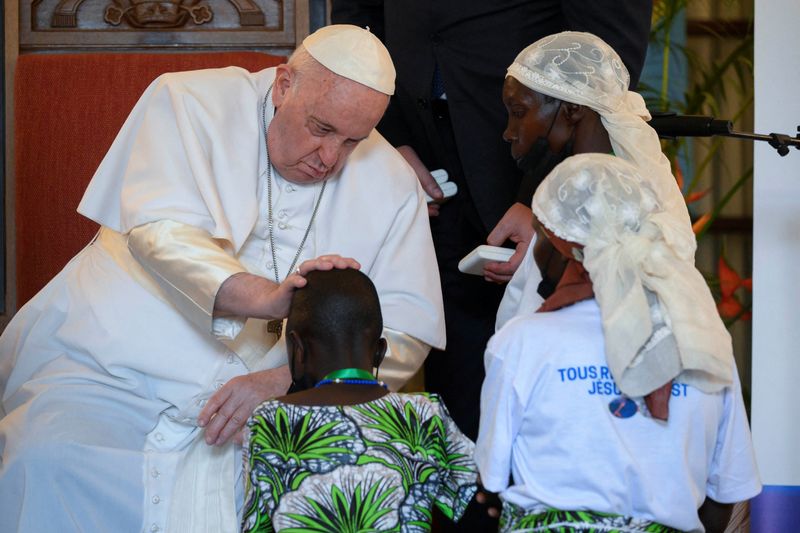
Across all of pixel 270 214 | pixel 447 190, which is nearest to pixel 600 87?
pixel 447 190

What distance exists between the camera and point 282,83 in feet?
11.9

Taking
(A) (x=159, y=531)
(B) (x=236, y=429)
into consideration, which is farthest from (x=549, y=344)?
(A) (x=159, y=531)

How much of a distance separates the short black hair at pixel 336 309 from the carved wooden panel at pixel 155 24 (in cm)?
271

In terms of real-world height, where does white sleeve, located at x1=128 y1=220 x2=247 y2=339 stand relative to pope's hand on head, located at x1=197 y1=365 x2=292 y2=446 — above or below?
above

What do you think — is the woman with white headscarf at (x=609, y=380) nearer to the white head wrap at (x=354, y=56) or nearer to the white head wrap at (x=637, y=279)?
the white head wrap at (x=637, y=279)

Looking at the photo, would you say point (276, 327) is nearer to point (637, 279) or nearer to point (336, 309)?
point (336, 309)

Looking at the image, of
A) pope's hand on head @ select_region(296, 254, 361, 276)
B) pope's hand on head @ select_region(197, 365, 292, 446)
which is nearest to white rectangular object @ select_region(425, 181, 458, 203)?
pope's hand on head @ select_region(197, 365, 292, 446)

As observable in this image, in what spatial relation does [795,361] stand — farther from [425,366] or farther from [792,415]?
[425,366]

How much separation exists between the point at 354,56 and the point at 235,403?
1.05 meters

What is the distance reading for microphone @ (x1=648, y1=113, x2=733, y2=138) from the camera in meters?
3.57

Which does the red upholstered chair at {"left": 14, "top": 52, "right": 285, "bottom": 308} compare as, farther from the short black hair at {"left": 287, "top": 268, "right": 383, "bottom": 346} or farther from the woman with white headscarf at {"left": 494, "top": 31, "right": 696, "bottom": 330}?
the short black hair at {"left": 287, "top": 268, "right": 383, "bottom": 346}

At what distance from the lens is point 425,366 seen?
4.49 m

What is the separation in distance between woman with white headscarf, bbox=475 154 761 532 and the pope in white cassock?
0.62 meters

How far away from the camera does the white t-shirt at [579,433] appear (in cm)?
260
